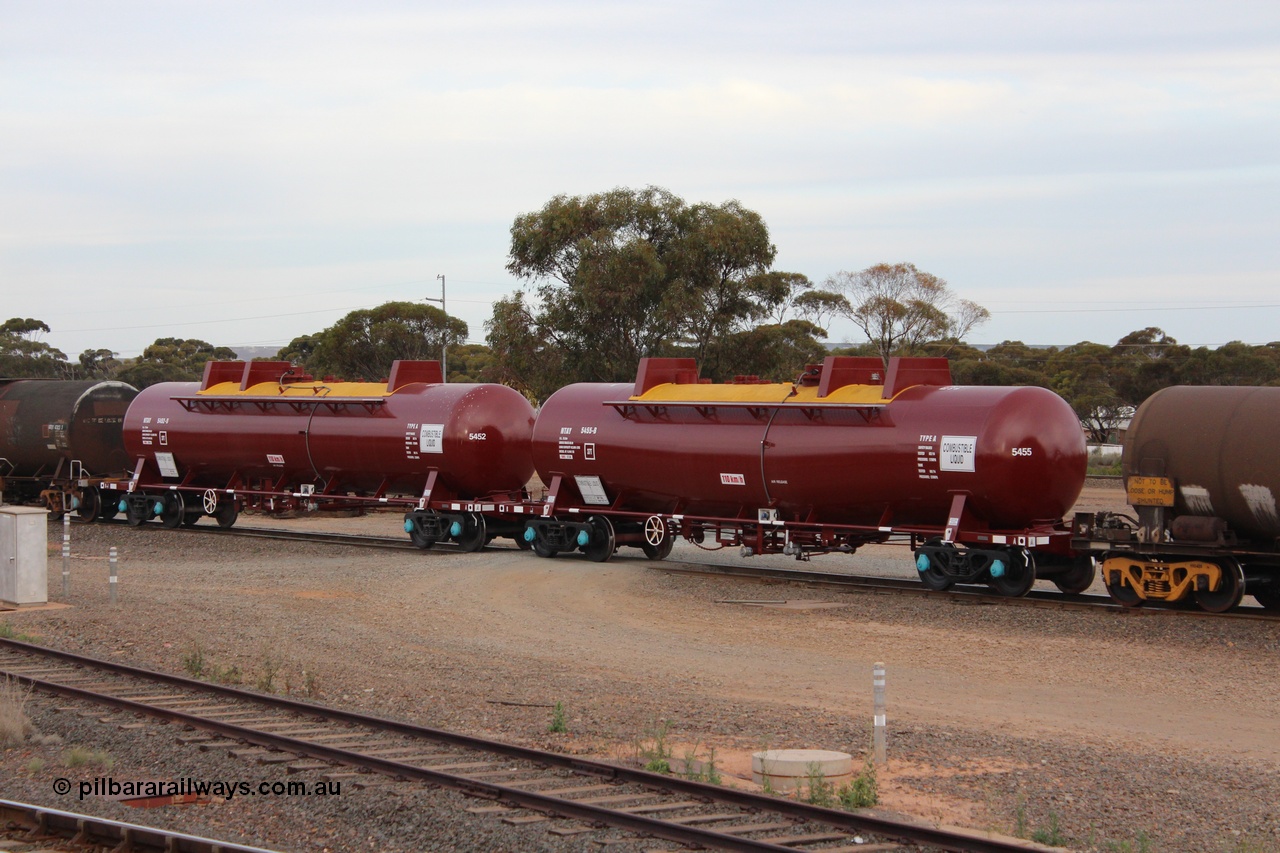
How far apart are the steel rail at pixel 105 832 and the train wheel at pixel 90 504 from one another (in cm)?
2872

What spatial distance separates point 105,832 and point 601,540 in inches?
715

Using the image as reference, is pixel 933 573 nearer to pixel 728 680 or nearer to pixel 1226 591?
pixel 1226 591

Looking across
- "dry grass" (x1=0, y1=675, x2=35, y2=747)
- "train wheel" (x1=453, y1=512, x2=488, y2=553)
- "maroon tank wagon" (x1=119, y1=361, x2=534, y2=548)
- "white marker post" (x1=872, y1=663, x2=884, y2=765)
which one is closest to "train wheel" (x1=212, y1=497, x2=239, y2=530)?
"maroon tank wagon" (x1=119, y1=361, x2=534, y2=548)

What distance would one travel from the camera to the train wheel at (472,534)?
28781mm

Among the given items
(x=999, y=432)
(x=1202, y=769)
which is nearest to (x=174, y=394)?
(x=999, y=432)

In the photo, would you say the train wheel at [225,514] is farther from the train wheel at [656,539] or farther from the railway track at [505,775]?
the railway track at [505,775]

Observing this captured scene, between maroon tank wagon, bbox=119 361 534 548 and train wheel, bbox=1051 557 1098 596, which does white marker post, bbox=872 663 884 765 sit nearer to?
train wheel, bbox=1051 557 1098 596

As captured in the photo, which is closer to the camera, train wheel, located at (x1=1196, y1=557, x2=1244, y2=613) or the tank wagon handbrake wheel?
train wheel, located at (x1=1196, y1=557, x2=1244, y2=613)

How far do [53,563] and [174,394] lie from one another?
8246 millimetres

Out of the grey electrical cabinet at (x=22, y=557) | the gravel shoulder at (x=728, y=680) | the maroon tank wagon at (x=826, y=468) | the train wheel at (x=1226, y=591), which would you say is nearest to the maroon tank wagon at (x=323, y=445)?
the maroon tank wagon at (x=826, y=468)

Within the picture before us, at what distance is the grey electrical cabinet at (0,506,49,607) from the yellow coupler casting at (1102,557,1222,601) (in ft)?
54.6

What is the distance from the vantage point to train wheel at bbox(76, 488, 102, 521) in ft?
120

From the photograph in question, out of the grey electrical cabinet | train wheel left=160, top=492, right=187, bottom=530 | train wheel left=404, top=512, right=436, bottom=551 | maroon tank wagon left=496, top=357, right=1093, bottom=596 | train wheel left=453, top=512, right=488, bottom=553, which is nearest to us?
the grey electrical cabinet
